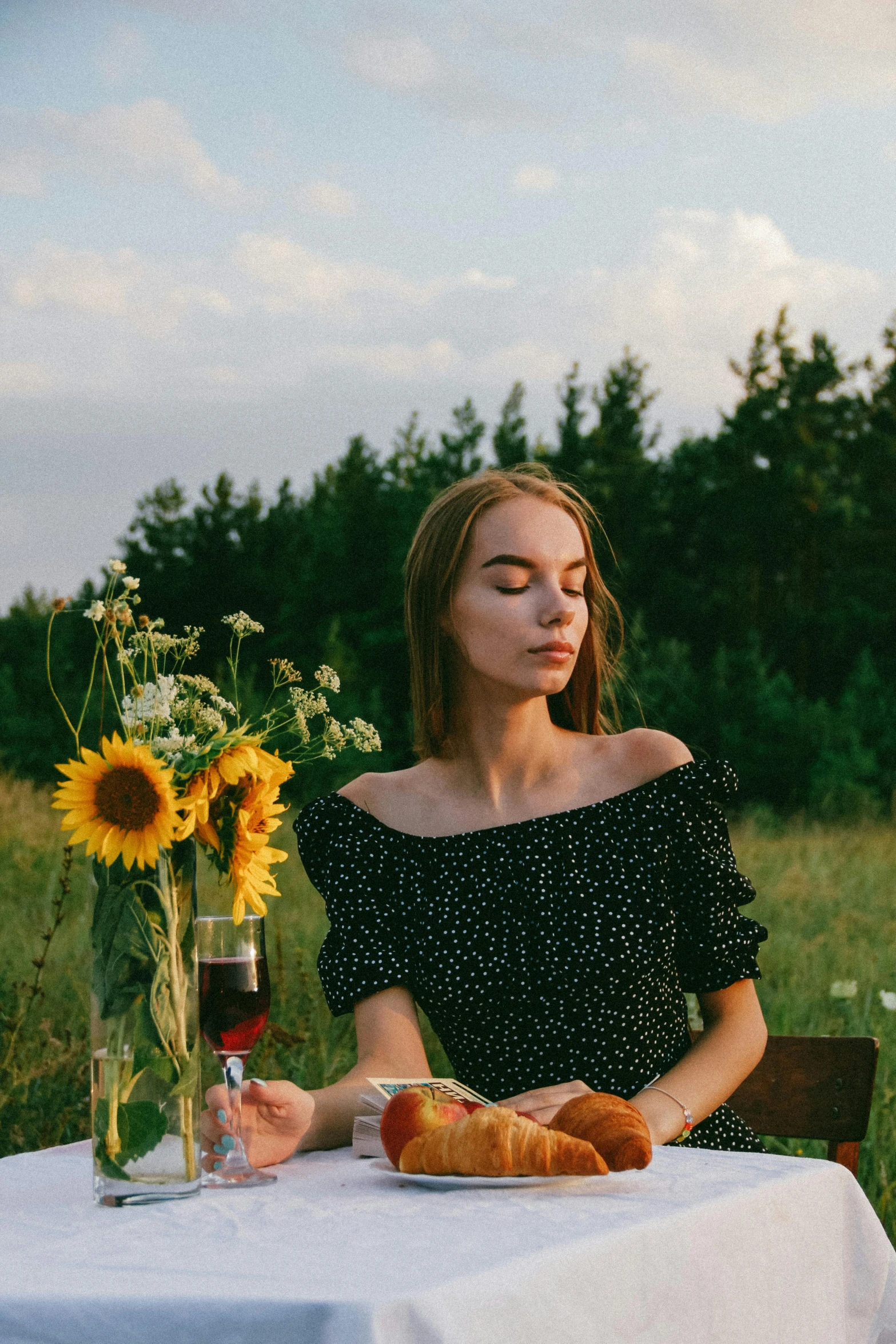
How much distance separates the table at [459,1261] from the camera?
3.51 ft

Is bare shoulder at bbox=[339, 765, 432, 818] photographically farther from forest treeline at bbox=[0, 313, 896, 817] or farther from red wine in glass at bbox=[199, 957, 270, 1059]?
forest treeline at bbox=[0, 313, 896, 817]

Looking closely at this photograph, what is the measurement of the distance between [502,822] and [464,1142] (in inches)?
38.7

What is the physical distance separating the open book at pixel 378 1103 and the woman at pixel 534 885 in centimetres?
41

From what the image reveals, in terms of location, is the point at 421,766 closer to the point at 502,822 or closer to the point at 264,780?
the point at 502,822

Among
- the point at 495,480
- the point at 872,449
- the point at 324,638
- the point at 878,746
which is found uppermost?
the point at 872,449

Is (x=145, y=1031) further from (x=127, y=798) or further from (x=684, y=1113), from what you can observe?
(x=684, y=1113)

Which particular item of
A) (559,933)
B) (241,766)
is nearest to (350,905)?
(559,933)

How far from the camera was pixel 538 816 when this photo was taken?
2.36m

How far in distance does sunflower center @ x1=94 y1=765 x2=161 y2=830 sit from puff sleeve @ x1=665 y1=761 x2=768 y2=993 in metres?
1.14

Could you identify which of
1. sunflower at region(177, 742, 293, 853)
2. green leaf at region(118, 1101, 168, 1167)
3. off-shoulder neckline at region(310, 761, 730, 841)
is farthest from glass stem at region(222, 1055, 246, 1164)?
off-shoulder neckline at region(310, 761, 730, 841)

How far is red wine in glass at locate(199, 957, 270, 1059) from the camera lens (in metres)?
1.46

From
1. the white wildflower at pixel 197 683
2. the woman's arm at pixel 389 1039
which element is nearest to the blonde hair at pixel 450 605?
the woman's arm at pixel 389 1039

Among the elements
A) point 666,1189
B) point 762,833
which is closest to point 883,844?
point 762,833

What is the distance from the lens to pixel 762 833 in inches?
447
